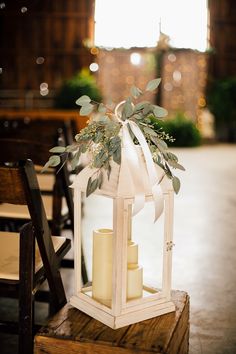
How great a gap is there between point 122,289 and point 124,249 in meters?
0.12

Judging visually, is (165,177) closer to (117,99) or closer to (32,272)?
(32,272)

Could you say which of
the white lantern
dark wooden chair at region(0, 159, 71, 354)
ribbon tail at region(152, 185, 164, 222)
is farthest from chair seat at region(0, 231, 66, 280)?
ribbon tail at region(152, 185, 164, 222)

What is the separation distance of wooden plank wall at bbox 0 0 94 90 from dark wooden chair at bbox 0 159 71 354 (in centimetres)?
1004

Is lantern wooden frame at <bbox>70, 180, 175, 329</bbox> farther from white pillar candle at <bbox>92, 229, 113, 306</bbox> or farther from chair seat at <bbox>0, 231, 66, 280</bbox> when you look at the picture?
chair seat at <bbox>0, 231, 66, 280</bbox>

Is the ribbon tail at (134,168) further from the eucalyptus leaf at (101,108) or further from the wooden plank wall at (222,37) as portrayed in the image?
the wooden plank wall at (222,37)

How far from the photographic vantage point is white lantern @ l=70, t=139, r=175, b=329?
168cm

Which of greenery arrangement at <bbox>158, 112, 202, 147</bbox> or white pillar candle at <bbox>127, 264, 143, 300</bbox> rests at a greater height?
white pillar candle at <bbox>127, 264, 143, 300</bbox>

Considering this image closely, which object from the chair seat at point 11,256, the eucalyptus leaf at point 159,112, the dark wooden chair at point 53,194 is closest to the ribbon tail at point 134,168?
the eucalyptus leaf at point 159,112

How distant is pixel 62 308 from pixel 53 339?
0.69ft

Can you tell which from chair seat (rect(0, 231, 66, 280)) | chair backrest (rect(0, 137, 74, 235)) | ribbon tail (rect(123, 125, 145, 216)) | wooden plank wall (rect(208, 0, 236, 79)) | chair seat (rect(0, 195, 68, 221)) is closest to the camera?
ribbon tail (rect(123, 125, 145, 216))

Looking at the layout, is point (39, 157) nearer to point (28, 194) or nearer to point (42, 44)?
point (28, 194)

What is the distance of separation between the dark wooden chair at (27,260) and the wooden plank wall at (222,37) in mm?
10013

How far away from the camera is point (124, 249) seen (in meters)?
1.70

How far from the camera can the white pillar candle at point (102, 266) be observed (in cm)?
179
